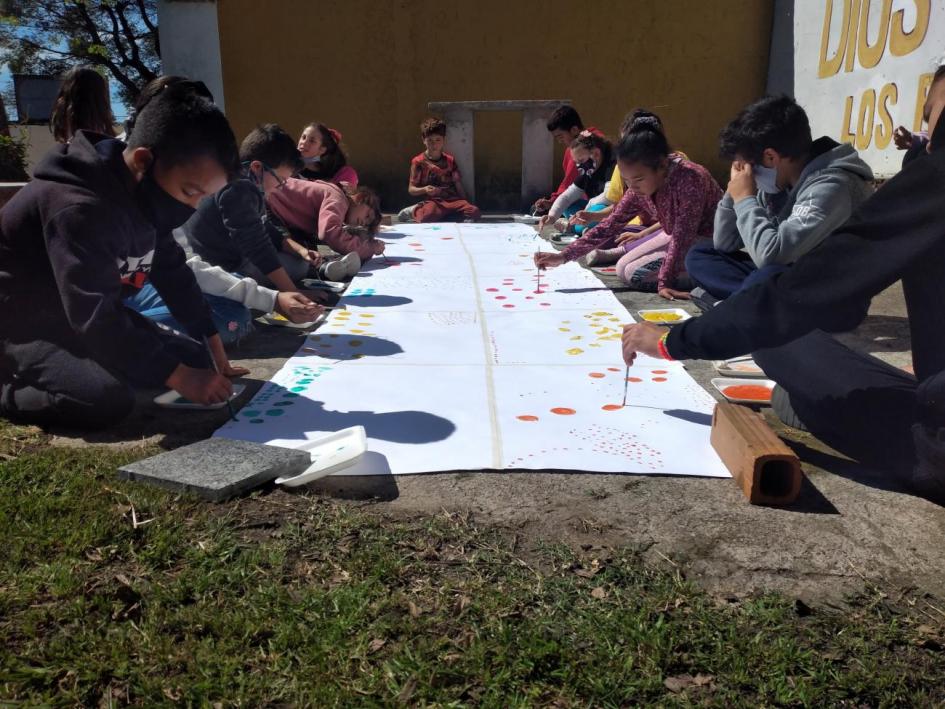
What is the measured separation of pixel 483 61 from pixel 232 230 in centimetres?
638

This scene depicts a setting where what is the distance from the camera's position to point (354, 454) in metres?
1.85

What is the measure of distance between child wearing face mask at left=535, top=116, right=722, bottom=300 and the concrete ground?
196cm

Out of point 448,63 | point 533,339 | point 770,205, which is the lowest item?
point 533,339

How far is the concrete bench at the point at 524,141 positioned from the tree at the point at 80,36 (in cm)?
1163

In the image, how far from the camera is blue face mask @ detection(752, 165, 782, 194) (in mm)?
2915

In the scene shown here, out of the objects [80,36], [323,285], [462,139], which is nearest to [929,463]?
[323,285]

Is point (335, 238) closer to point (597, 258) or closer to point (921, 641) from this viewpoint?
point (597, 258)

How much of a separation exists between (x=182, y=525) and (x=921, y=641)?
4.50 feet

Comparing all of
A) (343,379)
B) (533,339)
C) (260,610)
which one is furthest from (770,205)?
(260,610)

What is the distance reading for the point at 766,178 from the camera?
9.73ft

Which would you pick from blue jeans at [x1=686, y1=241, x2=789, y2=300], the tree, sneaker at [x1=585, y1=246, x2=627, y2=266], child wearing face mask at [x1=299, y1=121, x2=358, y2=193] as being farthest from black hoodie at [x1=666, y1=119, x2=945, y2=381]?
the tree

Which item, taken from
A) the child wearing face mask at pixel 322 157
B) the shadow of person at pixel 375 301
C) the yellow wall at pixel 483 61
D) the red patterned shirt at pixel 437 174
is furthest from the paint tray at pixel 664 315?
the yellow wall at pixel 483 61

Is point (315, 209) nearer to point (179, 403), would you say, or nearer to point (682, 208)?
point (682, 208)

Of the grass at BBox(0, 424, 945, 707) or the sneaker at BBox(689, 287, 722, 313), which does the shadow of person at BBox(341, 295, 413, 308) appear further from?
the grass at BBox(0, 424, 945, 707)
